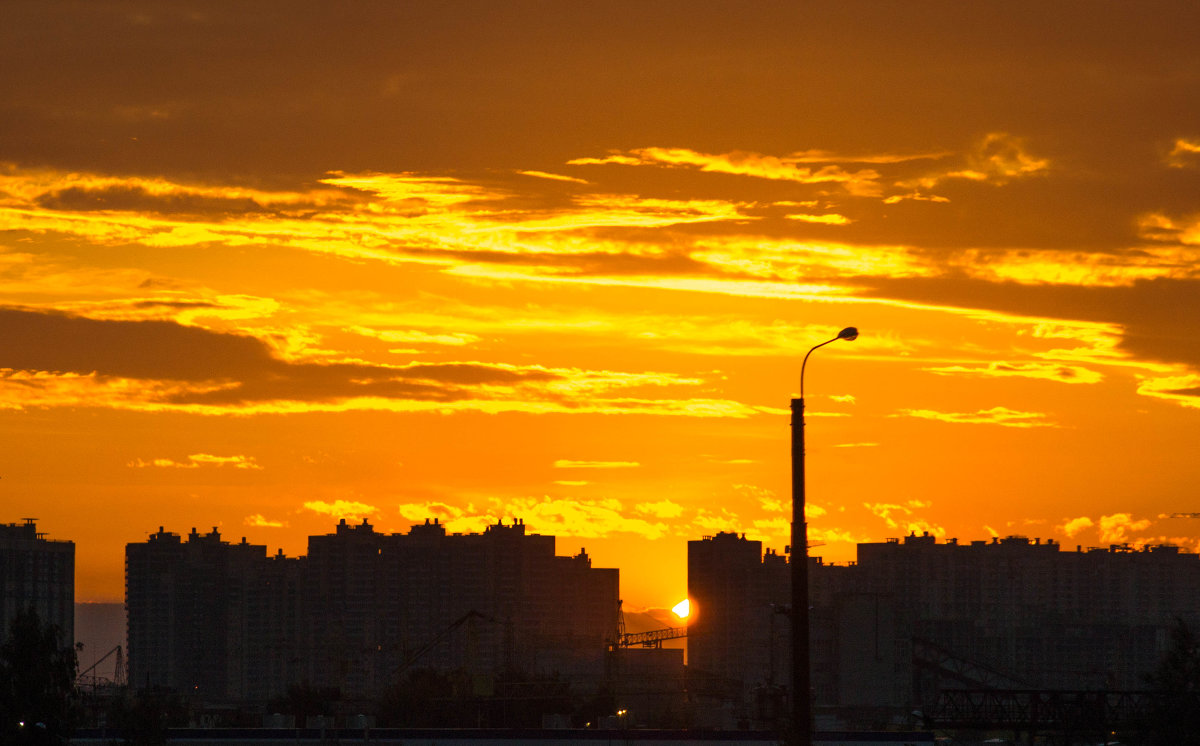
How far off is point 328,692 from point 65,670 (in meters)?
125

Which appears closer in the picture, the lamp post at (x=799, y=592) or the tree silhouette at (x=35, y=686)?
the lamp post at (x=799, y=592)

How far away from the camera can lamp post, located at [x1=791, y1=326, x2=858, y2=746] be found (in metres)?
39.1

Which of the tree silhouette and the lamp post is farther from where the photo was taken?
the tree silhouette

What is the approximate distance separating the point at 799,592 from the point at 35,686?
3026cm

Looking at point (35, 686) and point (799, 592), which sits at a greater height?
point (799, 592)

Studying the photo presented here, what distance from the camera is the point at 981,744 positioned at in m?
133

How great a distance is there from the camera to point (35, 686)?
58.7 m

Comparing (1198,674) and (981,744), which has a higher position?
(1198,674)

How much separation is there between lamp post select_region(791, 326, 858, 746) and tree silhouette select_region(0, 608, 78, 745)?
27642 millimetres

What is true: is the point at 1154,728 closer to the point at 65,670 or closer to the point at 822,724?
the point at 65,670

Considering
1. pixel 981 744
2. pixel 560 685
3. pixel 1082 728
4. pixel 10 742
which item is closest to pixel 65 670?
pixel 10 742

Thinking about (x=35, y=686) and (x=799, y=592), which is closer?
(x=799, y=592)

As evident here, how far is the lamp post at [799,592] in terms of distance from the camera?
39125mm

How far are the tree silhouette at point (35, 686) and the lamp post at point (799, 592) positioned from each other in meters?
27.6
